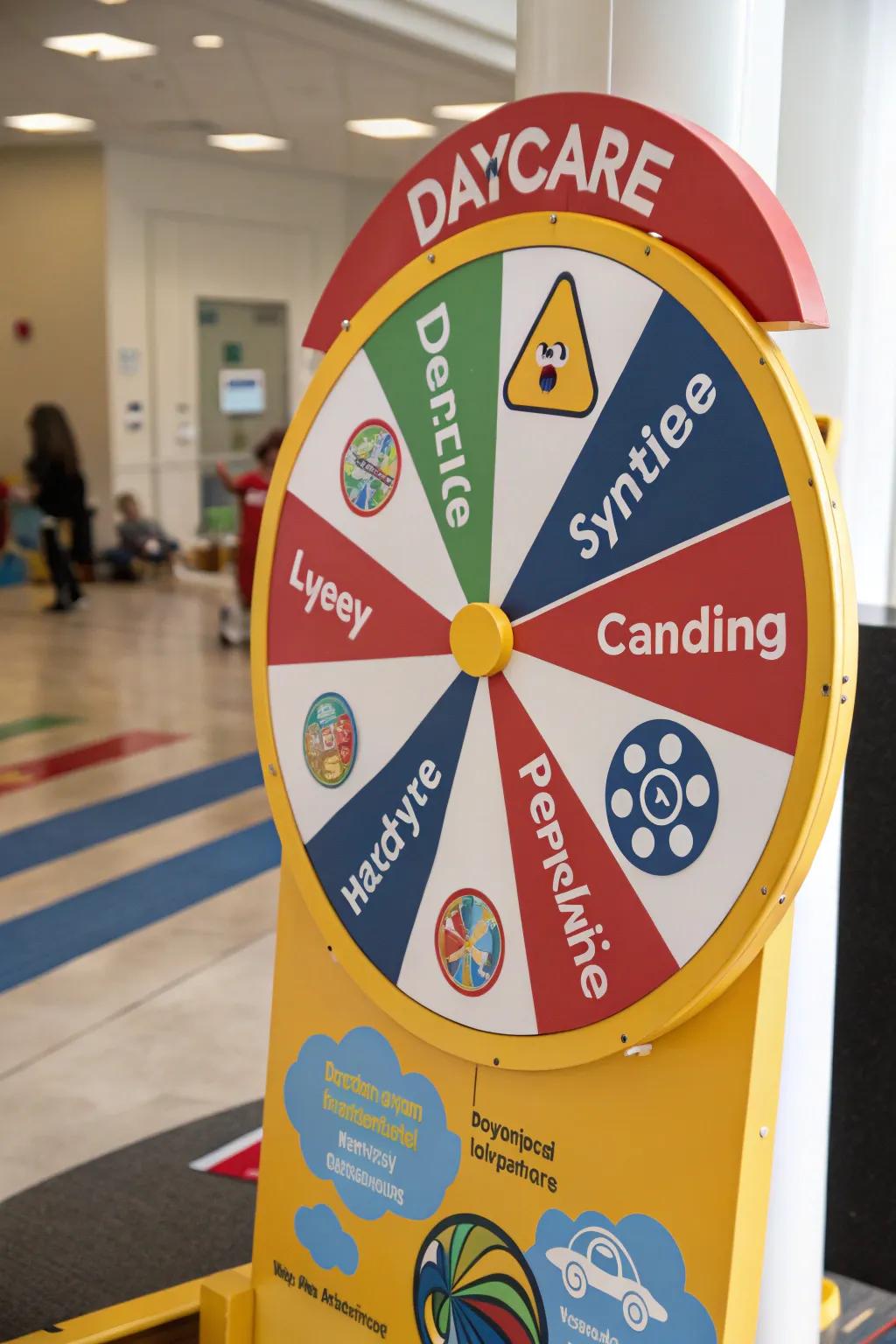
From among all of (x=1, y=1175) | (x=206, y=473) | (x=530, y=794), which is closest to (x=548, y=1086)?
(x=530, y=794)

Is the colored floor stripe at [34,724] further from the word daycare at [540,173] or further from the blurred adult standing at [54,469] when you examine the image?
the word daycare at [540,173]

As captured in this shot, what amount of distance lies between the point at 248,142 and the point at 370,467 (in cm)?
1201

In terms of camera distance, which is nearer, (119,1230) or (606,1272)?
(606,1272)

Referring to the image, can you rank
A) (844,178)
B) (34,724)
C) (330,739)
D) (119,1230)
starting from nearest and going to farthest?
1. (330,739)
2. (844,178)
3. (119,1230)
4. (34,724)

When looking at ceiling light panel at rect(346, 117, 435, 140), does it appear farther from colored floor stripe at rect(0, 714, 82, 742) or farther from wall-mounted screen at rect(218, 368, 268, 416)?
colored floor stripe at rect(0, 714, 82, 742)

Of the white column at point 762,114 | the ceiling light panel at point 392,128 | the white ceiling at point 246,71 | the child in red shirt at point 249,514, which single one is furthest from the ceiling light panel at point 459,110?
the white column at point 762,114

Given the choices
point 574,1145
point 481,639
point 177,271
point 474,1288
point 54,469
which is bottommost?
point 474,1288

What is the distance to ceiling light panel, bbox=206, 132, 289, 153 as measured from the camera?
41.2 ft

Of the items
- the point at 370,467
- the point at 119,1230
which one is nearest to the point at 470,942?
the point at 370,467

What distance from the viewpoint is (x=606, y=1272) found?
1.54m

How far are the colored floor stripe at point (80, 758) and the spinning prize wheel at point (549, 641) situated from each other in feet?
16.6

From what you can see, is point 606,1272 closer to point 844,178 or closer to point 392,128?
point 844,178

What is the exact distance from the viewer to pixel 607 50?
168 centimetres

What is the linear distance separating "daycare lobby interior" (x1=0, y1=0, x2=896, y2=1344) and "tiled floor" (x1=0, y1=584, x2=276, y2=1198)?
16 mm
